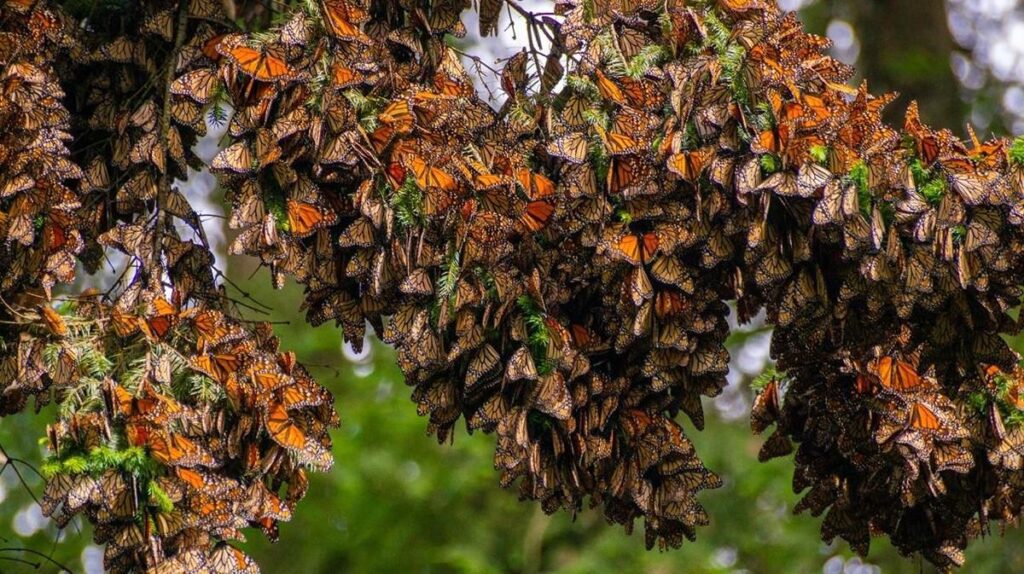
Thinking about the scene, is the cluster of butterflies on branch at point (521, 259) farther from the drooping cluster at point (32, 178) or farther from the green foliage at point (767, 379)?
the green foliage at point (767, 379)

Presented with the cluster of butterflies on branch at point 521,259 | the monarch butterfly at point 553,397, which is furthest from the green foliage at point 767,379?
the monarch butterfly at point 553,397

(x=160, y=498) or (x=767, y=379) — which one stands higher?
(x=767, y=379)

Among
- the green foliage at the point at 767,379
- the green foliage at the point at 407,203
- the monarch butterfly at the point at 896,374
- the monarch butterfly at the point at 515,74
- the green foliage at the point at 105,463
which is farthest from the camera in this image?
the green foliage at the point at 767,379

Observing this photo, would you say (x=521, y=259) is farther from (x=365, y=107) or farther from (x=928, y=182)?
(x=928, y=182)

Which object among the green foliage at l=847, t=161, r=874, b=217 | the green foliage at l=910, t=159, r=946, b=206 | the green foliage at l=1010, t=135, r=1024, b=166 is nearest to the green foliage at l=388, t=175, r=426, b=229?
the green foliage at l=847, t=161, r=874, b=217

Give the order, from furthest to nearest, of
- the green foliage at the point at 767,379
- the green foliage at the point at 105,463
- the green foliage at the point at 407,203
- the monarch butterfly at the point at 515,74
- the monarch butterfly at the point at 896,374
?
the green foliage at the point at 767,379, the monarch butterfly at the point at 515,74, the monarch butterfly at the point at 896,374, the green foliage at the point at 407,203, the green foliage at the point at 105,463

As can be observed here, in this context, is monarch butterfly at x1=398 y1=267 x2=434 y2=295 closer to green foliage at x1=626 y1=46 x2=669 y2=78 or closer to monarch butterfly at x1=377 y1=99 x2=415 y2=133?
monarch butterfly at x1=377 y1=99 x2=415 y2=133

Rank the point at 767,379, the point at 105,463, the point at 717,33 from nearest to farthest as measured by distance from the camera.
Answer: the point at 105,463 → the point at 717,33 → the point at 767,379

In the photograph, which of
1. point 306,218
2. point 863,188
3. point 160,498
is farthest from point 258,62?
point 863,188
